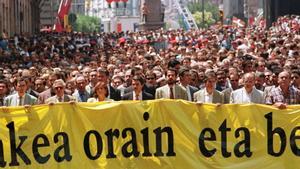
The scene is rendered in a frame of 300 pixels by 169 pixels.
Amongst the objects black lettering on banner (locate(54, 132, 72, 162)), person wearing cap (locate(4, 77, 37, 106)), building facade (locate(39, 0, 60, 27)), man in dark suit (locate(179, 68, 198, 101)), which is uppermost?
building facade (locate(39, 0, 60, 27))

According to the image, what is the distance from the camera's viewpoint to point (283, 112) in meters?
13.4

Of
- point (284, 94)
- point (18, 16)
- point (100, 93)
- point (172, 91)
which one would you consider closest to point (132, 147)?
point (100, 93)

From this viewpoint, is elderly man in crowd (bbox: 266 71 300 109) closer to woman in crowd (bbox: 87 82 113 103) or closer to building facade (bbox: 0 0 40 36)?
woman in crowd (bbox: 87 82 113 103)

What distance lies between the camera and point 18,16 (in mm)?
66188

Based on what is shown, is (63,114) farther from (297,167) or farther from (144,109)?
(297,167)

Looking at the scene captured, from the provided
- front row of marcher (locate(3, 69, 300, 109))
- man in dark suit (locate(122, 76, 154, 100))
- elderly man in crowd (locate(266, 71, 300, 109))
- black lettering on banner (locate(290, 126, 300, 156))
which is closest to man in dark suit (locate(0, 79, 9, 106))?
front row of marcher (locate(3, 69, 300, 109))

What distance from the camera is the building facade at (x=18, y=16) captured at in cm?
5674

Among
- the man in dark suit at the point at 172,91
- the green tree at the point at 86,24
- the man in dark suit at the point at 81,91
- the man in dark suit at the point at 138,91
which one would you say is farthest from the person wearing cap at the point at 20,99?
the green tree at the point at 86,24

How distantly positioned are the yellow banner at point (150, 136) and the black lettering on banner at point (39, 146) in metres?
0.01

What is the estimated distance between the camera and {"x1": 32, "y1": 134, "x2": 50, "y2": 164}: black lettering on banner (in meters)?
13.2

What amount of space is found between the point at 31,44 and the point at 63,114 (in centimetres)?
3002

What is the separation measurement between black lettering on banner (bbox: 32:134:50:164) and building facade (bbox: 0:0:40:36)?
4086cm

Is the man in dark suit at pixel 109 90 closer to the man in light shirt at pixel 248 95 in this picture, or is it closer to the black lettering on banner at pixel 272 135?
the man in light shirt at pixel 248 95

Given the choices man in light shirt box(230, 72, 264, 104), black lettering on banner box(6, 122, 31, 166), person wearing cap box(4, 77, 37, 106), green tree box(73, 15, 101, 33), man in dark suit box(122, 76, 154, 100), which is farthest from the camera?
green tree box(73, 15, 101, 33)
